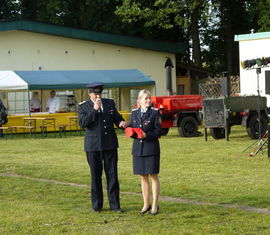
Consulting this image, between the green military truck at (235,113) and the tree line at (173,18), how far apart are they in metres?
18.9

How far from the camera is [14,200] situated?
1196 cm

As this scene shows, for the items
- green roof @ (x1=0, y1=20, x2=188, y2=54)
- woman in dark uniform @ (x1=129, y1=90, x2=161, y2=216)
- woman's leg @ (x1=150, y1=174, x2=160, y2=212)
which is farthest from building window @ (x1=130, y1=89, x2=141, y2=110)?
woman's leg @ (x1=150, y1=174, x2=160, y2=212)

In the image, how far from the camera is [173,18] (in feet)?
147

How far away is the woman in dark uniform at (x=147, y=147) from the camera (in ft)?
33.7

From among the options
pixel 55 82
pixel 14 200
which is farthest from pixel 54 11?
pixel 14 200

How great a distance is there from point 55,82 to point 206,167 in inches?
590

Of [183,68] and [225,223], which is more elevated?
[183,68]

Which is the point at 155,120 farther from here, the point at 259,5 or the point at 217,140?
the point at 259,5

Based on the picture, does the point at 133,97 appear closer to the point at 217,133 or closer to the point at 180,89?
the point at 180,89

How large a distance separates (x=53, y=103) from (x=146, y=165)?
20370mm

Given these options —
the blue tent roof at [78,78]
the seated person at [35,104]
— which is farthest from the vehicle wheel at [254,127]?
the seated person at [35,104]

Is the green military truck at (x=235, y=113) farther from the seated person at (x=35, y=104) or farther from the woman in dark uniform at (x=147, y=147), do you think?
the woman in dark uniform at (x=147, y=147)

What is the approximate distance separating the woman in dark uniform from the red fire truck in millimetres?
14963

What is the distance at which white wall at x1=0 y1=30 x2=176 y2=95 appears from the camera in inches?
1353
